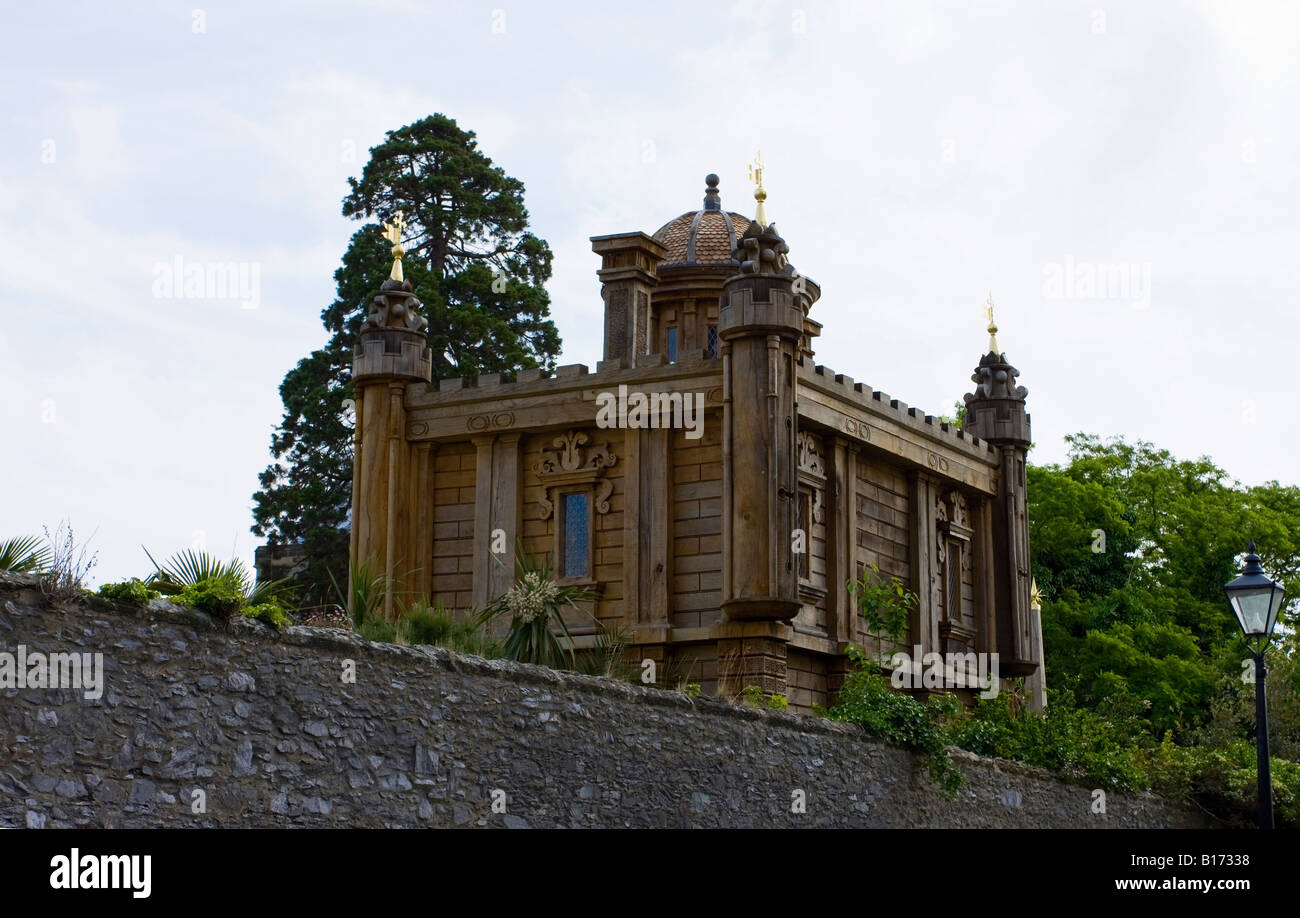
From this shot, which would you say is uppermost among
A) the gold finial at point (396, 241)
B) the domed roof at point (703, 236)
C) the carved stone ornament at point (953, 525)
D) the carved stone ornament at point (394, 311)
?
the domed roof at point (703, 236)

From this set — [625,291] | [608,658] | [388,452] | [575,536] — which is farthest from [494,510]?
[608,658]

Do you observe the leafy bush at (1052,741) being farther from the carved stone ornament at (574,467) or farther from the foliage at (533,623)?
the foliage at (533,623)

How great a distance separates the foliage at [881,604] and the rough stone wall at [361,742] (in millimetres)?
4942

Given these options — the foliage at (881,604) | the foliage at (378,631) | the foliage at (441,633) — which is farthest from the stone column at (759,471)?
the foliage at (378,631)

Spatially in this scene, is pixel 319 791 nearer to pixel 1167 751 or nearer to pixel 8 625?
pixel 8 625

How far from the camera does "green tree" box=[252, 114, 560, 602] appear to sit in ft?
132

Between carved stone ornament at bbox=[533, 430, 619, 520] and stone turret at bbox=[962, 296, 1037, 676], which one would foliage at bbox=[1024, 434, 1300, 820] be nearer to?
stone turret at bbox=[962, 296, 1037, 676]

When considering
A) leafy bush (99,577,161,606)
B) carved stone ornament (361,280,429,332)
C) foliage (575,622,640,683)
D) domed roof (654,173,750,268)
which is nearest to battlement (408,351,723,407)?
carved stone ornament (361,280,429,332)

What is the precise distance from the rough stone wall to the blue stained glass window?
581 cm

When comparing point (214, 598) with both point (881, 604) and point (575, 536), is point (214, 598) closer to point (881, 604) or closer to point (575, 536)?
point (575, 536)

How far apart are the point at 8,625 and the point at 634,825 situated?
6.55 m

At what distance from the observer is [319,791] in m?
12.5

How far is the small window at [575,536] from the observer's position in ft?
77.7
